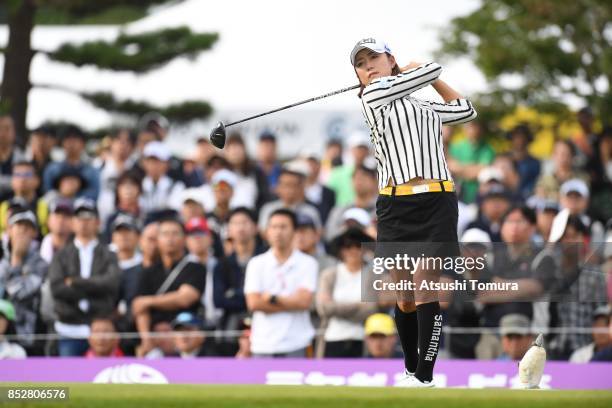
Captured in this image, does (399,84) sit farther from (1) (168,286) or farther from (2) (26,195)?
(2) (26,195)

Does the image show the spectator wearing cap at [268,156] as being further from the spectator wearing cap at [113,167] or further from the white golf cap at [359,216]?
the white golf cap at [359,216]

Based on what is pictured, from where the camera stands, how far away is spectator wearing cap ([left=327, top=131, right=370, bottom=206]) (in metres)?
16.4

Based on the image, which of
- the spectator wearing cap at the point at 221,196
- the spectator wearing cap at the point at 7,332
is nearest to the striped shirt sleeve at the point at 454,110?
the spectator wearing cap at the point at 7,332

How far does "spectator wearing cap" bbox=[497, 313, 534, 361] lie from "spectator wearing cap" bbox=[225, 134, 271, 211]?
437 centimetres

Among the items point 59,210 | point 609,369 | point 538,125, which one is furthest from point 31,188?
point 538,125

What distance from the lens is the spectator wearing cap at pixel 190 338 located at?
13070 millimetres

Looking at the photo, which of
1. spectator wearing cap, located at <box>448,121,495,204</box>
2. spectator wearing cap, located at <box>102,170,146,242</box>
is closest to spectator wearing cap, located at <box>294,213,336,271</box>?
spectator wearing cap, located at <box>102,170,146,242</box>

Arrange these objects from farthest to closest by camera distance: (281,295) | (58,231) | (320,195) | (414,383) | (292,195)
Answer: (320,195), (292,195), (58,231), (281,295), (414,383)

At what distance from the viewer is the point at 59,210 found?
1471cm

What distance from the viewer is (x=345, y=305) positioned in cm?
1275

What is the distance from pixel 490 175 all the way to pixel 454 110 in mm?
6690

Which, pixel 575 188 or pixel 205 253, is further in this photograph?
pixel 575 188

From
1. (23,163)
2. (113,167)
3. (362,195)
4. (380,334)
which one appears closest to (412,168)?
(380,334)

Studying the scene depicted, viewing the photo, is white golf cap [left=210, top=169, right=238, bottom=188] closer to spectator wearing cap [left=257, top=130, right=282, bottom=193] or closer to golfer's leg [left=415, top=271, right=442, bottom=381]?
spectator wearing cap [left=257, top=130, right=282, bottom=193]
